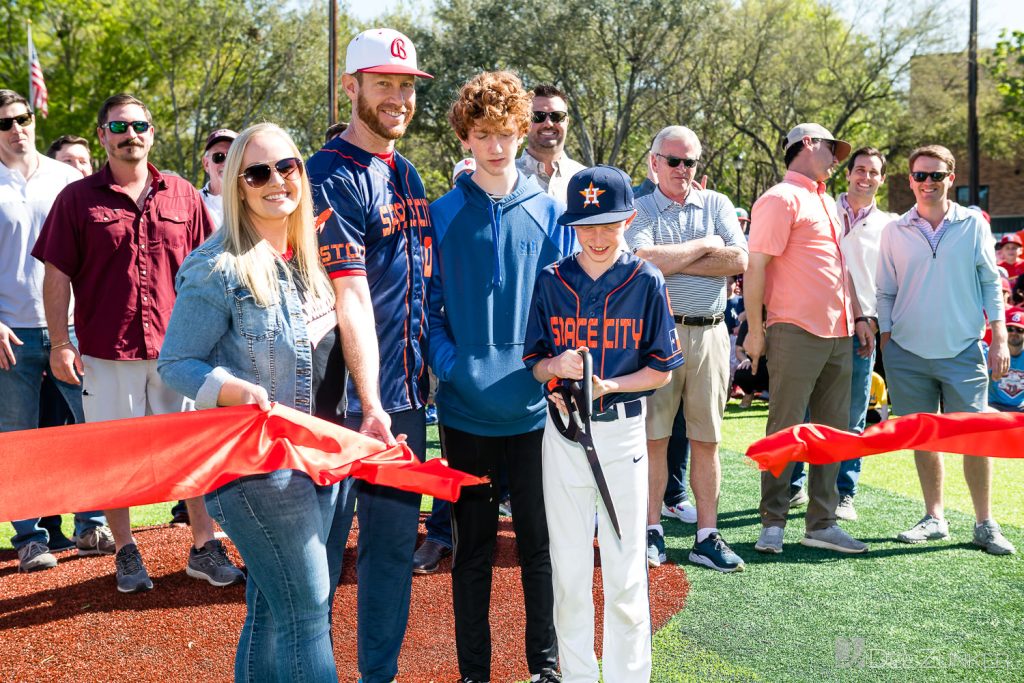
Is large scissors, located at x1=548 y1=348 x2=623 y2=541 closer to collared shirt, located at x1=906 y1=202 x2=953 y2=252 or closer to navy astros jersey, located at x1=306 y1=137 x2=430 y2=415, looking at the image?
navy astros jersey, located at x1=306 y1=137 x2=430 y2=415

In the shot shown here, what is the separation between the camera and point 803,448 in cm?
361

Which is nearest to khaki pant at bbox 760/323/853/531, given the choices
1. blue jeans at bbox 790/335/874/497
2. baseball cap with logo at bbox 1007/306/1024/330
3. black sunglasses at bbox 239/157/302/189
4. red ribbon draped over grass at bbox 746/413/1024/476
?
blue jeans at bbox 790/335/874/497

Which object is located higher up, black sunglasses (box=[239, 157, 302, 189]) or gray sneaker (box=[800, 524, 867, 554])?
black sunglasses (box=[239, 157, 302, 189])

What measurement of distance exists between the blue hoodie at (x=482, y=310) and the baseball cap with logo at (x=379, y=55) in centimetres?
54

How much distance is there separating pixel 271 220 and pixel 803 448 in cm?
214

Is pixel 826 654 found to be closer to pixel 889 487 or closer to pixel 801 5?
pixel 889 487

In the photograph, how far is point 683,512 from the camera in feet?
22.9

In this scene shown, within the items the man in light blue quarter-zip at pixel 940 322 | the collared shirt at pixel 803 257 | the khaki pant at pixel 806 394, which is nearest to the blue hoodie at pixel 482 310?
the collared shirt at pixel 803 257

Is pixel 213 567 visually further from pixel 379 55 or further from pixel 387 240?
pixel 379 55

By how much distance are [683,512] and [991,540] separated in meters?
2.03

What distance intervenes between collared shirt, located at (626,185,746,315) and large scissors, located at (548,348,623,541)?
89.0 inches

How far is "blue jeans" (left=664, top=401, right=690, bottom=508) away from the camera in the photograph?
711 centimetres

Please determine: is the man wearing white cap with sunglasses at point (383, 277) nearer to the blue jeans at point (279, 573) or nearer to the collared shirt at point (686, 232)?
the blue jeans at point (279, 573)

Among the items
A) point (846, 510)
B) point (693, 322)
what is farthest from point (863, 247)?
point (693, 322)
